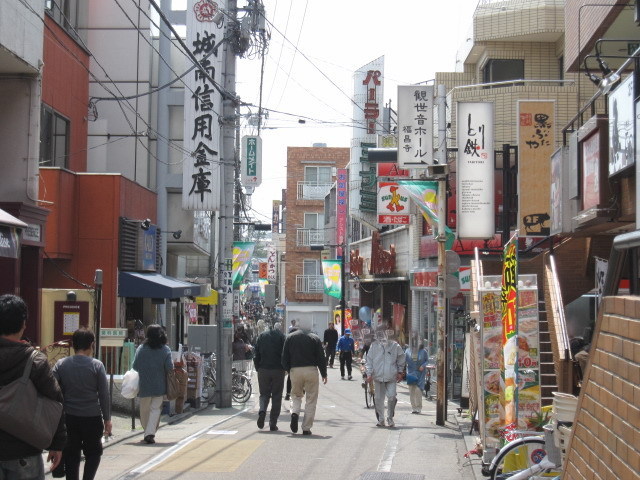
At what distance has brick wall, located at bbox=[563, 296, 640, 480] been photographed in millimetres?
3914

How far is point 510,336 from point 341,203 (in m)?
35.8

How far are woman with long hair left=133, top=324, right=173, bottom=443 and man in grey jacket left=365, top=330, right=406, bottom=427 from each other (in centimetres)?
423

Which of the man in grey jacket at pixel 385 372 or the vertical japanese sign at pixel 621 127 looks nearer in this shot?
the vertical japanese sign at pixel 621 127

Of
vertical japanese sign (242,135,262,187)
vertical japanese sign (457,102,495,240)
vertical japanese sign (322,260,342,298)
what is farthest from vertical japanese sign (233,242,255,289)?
vertical japanese sign (457,102,495,240)

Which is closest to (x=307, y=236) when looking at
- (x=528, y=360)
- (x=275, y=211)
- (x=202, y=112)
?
(x=275, y=211)

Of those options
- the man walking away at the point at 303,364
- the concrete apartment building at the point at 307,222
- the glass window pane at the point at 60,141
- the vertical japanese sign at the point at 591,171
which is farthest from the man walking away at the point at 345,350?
the concrete apartment building at the point at 307,222

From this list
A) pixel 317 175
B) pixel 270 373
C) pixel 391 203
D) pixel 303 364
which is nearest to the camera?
pixel 303 364

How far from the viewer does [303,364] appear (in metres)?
14.3

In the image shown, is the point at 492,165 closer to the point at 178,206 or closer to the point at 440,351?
the point at 440,351

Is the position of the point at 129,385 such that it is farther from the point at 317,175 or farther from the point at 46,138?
the point at 317,175

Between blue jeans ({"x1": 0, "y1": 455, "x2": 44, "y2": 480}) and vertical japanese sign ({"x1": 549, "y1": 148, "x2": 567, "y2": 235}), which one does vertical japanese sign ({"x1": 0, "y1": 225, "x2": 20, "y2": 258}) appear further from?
A: vertical japanese sign ({"x1": 549, "y1": 148, "x2": 567, "y2": 235})

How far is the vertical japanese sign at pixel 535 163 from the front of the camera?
19250mm

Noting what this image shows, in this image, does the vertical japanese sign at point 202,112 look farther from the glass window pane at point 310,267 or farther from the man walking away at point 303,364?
the glass window pane at point 310,267

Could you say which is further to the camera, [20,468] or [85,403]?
[85,403]
